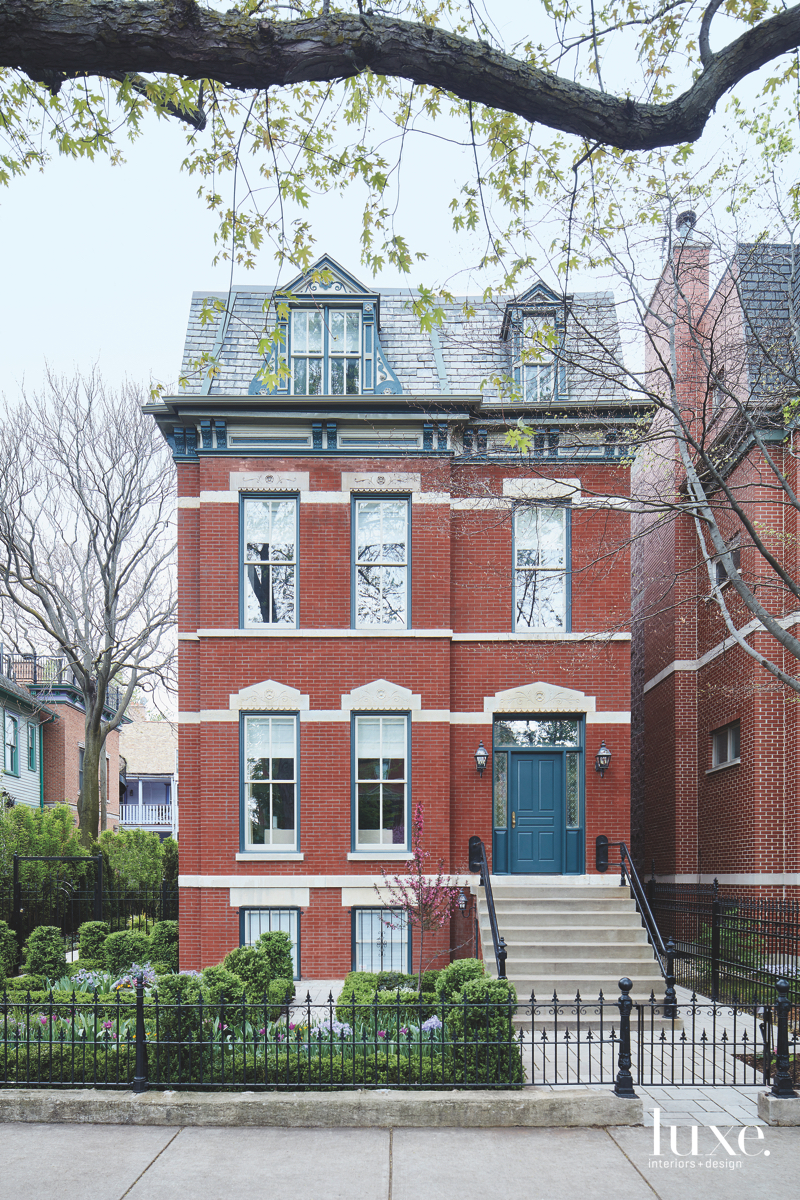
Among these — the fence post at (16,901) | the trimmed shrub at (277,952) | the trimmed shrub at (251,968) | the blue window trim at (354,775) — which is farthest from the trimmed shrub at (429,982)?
the fence post at (16,901)

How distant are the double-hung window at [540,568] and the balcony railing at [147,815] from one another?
34.7 metres

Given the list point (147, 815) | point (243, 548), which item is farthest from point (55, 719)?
point (243, 548)

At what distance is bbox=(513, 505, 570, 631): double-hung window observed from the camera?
15.3 metres

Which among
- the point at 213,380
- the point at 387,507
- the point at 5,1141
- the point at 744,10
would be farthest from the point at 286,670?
the point at 744,10

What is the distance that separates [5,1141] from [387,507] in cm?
1025

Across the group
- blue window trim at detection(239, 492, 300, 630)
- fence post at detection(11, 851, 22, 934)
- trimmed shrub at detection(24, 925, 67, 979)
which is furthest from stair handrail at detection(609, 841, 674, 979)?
fence post at detection(11, 851, 22, 934)

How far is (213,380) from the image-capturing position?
50.0 ft

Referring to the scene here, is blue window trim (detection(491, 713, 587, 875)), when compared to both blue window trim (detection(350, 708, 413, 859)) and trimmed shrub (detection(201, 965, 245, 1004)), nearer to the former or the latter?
blue window trim (detection(350, 708, 413, 859))

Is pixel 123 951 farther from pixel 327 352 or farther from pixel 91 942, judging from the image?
pixel 327 352

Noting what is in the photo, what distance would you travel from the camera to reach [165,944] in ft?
47.0

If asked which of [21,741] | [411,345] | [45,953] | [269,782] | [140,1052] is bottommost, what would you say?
[45,953]

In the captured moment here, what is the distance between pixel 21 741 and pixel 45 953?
71.8ft

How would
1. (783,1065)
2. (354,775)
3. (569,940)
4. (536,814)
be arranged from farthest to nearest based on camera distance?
(536,814) < (354,775) < (569,940) < (783,1065)

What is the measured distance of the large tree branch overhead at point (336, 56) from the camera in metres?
4.45
